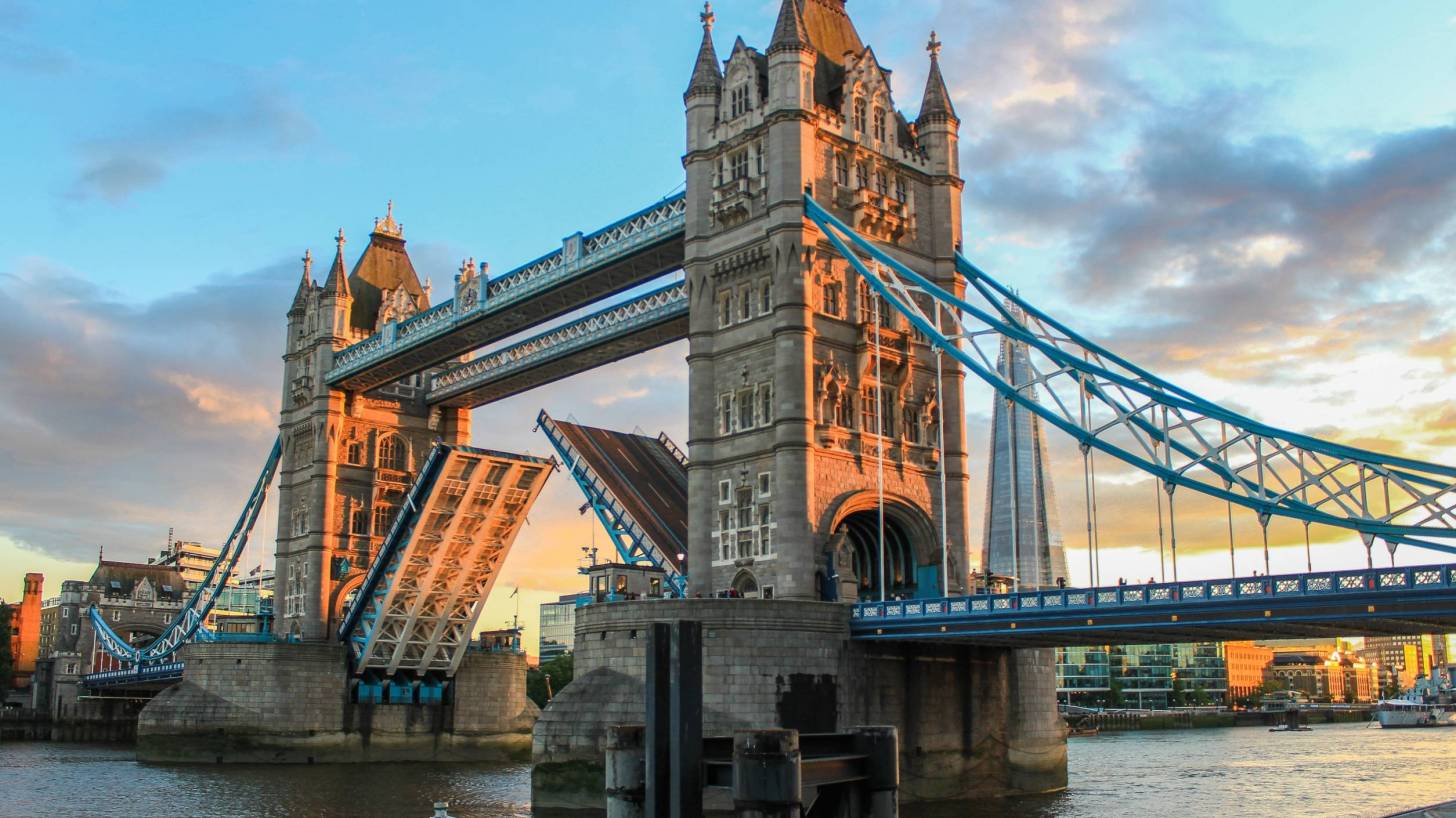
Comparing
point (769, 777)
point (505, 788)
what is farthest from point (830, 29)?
point (769, 777)

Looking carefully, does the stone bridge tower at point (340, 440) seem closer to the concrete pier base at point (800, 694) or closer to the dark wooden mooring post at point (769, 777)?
the concrete pier base at point (800, 694)

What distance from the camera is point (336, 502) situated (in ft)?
226

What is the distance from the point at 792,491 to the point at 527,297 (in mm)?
17449

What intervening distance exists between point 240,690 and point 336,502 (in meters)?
10.0

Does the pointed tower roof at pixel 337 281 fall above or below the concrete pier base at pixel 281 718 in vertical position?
above

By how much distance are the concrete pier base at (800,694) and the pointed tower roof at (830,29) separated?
64.3 ft

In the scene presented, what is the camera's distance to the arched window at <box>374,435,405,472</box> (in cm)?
7112

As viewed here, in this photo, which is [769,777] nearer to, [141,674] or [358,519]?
[358,519]

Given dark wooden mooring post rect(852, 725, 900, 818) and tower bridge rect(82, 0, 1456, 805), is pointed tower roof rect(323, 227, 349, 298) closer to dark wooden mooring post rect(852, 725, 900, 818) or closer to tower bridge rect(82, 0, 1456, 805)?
tower bridge rect(82, 0, 1456, 805)

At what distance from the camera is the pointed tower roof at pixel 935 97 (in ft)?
164

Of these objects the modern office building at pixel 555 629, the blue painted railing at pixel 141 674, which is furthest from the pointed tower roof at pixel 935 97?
the modern office building at pixel 555 629

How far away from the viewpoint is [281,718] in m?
63.6

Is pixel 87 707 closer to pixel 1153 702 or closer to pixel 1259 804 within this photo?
pixel 1259 804

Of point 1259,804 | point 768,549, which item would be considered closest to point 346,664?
point 768,549
